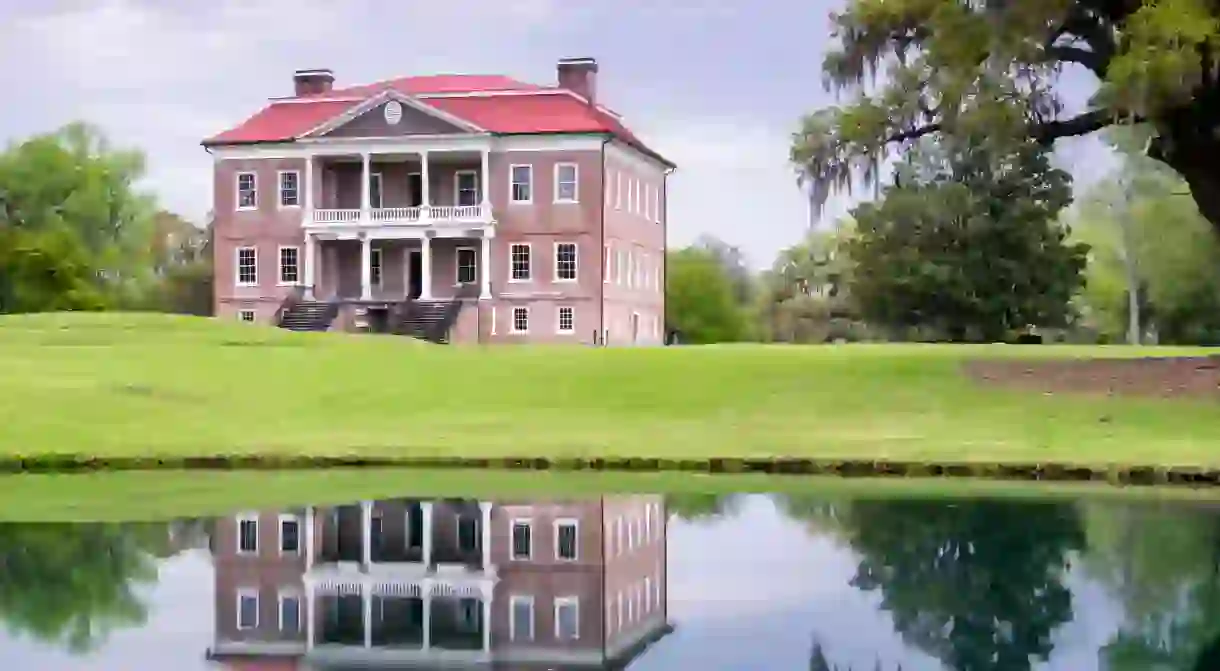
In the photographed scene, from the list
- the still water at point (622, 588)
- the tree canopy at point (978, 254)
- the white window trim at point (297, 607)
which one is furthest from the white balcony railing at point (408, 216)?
the white window trim at point (297, 607)

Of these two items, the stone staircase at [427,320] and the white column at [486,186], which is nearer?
the stone staircase at [427,320]

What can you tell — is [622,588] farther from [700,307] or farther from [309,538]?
[700,307]

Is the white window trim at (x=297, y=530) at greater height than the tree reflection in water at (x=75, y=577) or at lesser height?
greater

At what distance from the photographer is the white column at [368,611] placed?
929 cm

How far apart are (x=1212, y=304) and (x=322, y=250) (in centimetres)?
3085

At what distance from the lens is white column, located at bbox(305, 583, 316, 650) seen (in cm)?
920

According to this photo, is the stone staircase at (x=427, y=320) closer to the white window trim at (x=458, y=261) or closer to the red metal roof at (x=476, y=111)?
the white window trim at (x=458, y=261)

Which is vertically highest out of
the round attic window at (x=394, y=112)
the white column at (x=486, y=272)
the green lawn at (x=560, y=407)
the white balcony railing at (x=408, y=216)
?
the round attic window at (x=394, y=112)

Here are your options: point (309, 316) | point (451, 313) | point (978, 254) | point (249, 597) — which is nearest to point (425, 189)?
point (451, 313)

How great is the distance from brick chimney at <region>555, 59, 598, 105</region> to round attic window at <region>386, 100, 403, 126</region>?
20.6ft

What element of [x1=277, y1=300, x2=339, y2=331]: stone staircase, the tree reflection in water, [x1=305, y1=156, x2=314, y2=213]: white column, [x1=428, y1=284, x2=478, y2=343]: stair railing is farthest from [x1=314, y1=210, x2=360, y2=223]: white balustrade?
the tree reflection in water

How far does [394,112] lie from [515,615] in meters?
44.9

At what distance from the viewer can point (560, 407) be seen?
82.5 ft

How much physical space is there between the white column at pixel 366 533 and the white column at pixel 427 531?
16.5 inches
